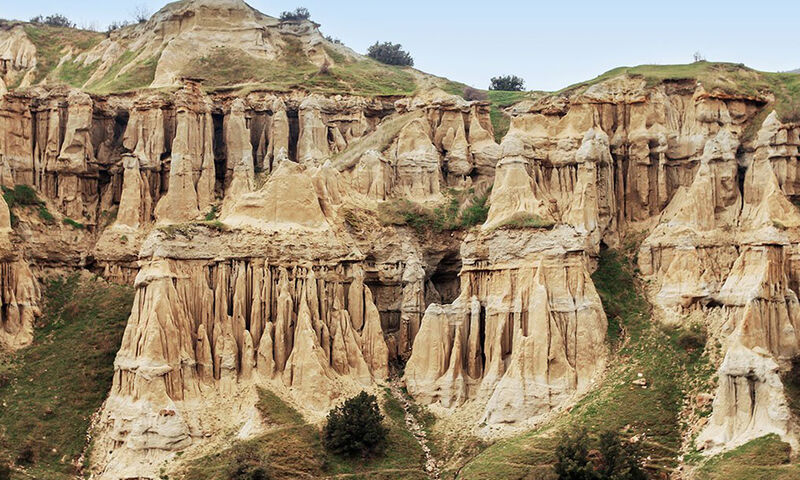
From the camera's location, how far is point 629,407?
4909 centimetres

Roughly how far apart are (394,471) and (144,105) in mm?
37137

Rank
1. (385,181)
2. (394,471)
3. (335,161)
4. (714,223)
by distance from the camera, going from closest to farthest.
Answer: (394,471) → (714,223) → (385,181) → (335,161)

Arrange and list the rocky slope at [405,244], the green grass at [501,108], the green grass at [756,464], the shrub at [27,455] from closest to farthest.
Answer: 1. the green grass at [756,464]
2. the shrub at [27,455]
3. the rocky slope at [405,244]
4. the green grass at [501,108]

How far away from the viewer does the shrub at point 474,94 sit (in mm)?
93312

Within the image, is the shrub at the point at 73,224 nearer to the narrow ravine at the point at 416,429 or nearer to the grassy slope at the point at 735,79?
the narrow ravine at the point at 416,429

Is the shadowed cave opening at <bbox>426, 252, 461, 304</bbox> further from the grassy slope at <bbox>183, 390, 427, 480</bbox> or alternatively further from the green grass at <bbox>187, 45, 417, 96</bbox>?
the green grass at <bbox>187, 45, 417, 96</bbox>

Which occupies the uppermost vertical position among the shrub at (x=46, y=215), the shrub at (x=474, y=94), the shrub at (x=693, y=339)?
the shrub at (x=474, y=94)

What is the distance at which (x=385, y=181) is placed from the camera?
223 ft

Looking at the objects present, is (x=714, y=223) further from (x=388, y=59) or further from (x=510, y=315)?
(x=388, y=59)

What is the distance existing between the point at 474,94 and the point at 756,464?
189ft

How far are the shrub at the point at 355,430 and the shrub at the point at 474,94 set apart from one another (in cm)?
4621

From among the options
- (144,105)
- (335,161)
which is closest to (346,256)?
(335,161)

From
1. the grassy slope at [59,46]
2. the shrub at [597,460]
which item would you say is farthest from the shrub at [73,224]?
the shrub at [597,460]

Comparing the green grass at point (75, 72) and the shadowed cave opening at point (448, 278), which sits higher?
the green grass at point (75, 72)
